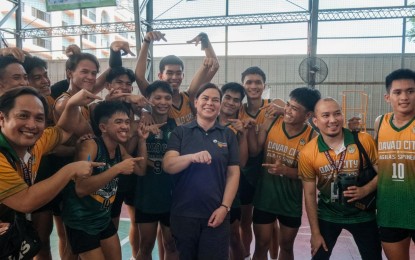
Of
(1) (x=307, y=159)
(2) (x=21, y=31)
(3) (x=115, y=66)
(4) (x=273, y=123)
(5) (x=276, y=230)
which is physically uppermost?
(2) (x=21, y=31)

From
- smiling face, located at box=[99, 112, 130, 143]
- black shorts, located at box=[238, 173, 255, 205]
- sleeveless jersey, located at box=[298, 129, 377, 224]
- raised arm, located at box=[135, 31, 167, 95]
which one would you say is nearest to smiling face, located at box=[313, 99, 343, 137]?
sleeveless jersey, located at box=[298, 129, 377, 224]

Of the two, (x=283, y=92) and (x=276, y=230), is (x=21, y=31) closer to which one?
(x=283, y=92)

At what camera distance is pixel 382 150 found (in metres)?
2.73

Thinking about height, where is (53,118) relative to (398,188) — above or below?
above

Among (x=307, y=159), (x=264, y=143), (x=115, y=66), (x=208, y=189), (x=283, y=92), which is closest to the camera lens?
(x=208, y=189)

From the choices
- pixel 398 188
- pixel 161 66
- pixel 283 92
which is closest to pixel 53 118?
pixel 161 66

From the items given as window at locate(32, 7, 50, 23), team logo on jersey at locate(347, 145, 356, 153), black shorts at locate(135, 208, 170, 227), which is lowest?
black shorts at locate(135, 208, 170, 227)

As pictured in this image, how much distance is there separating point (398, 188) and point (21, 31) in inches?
553

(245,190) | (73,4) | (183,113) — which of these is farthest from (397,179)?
(73,4)

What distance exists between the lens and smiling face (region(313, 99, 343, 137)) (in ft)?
9.11

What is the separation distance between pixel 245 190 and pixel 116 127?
5.12ft

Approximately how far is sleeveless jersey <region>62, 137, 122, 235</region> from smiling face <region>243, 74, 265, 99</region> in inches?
64.5

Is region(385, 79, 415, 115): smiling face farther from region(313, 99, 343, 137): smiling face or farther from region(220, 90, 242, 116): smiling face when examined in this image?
region(220, 90, 242, 116): smiling face

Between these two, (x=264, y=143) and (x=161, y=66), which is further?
(x=161, y=66)
